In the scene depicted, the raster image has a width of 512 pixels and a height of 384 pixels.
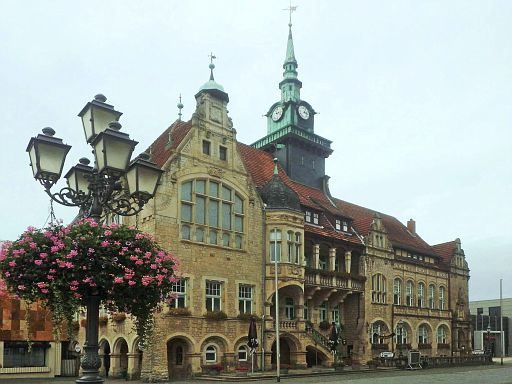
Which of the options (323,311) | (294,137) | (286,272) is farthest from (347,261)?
(294,137)

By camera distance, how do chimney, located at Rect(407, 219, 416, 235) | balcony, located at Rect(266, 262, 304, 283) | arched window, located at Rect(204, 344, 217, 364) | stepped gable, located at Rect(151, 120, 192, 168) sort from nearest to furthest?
arched window, located at Rect(204, 344, 217, 364) < stepped gable, located at Rect(151, 120, 192, 168) < balcony, located at Rect(266, 262, 304, 283) < chimney, located at Rect(407, 219, 416, 235)

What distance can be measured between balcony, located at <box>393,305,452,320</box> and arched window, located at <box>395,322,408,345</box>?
3.35 ft

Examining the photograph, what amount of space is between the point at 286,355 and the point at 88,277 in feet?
109

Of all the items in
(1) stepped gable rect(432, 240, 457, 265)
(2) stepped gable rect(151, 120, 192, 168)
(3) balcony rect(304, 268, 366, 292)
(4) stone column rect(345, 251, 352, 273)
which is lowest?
(3) balcony rect(304, 268, 366, 292)

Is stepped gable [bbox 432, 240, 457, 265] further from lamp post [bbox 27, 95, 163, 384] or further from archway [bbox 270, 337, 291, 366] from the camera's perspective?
lamp post [bbox 27, 95, 163, 384]

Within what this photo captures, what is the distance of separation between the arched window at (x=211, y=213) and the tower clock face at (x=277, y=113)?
14.5 metres

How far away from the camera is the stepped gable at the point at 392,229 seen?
172 feet

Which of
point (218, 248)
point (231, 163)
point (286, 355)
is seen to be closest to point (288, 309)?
point (286, 355)

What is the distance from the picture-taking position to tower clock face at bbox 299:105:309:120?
2104 inches

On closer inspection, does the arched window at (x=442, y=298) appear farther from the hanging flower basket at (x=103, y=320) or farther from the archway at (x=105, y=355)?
the hanging flower basket at (x=103, y=320)

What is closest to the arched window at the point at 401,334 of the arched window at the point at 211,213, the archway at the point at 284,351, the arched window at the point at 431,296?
the arched window at the point at 431,296

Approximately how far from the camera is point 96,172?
11984 mm

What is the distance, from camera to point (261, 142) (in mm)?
53781

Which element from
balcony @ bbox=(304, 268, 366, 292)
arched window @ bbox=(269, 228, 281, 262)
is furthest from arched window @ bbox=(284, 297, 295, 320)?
arched window @ bbox=(269, 228, 281, 262)
